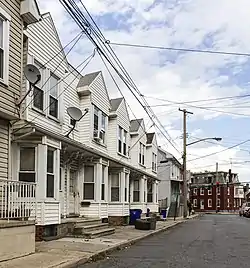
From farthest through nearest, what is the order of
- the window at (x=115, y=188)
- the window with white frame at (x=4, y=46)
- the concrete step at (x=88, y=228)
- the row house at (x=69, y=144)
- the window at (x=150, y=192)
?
the window at (x=150, y=192) → the window at (x=115, y=188) → the concrete step at (x=88, y=228) → the row house at (x=69, y=144) → the window with white frame at (x=4, y=46)

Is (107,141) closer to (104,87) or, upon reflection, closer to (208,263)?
(104,87)

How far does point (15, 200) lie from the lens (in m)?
13.0

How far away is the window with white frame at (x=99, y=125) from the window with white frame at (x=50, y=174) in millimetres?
7608

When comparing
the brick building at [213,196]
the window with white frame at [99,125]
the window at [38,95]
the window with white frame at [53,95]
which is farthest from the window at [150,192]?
the brick building at [213,196]

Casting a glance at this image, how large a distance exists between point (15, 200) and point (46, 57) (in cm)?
636

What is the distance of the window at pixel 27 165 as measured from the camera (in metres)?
15.9

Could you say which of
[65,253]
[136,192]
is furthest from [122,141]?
[65,253]

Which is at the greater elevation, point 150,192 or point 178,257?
point 150,192

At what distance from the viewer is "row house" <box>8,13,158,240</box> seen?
1587cm

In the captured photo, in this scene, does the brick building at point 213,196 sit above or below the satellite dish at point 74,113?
below

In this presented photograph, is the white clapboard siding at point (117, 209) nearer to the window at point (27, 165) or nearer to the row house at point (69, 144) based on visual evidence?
the row house at point (69, 144)

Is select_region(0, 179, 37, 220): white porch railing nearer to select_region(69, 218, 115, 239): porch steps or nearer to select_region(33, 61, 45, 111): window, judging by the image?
select_region(33, 61, 45, 111): window

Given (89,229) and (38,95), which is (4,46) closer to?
(38,95)

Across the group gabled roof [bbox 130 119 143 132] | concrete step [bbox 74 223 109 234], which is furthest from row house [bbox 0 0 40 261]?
gabled roof [bbox 130 119 143 132]
